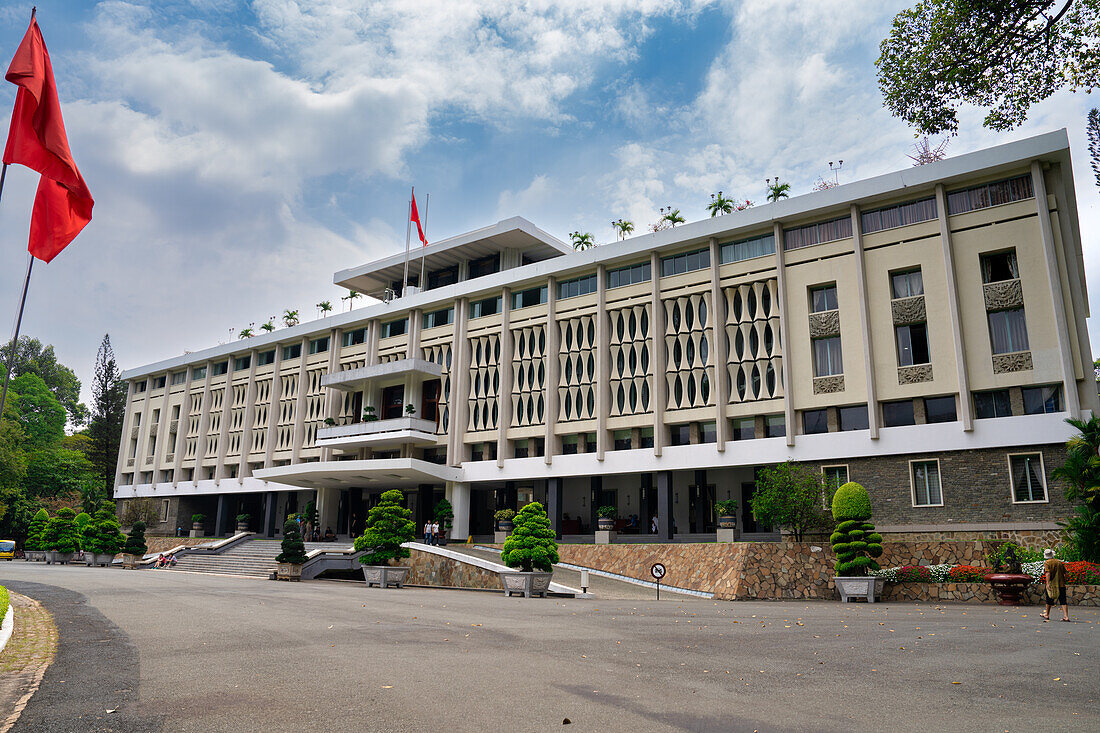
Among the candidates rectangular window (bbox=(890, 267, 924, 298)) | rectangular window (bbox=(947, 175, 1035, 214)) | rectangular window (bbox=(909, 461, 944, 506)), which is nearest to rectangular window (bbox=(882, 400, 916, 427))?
rectangular window (bbox=(909, 461, 944, 506))

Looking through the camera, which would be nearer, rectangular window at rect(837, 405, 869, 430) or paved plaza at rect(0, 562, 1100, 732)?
paved plaza at rect(0, 562, 1100, 732)

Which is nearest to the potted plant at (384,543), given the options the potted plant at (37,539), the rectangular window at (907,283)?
the rectangular window at (907,283)

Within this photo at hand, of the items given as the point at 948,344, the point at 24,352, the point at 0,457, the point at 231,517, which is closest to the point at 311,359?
the point at 231,517

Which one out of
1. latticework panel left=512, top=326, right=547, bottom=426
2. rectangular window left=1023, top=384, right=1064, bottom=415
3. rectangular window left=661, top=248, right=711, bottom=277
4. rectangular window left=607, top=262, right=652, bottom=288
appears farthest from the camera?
latticework panel left=512, top=326, right=547, bottom=426

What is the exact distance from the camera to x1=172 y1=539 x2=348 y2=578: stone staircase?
34.6m

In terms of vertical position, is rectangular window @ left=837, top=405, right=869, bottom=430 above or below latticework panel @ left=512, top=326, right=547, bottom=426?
below

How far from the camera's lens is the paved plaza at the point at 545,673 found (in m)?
6.00

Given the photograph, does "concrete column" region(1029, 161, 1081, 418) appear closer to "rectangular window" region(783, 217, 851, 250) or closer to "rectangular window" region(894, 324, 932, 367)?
"rectangular window" region(894, 324, 932, 367)

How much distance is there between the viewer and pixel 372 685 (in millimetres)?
7133

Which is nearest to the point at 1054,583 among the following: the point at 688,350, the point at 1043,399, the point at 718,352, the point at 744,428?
the point at 1043,399

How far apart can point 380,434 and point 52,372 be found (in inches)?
2540

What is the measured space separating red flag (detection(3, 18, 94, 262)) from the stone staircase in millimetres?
23713

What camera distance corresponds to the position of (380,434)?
40.5m

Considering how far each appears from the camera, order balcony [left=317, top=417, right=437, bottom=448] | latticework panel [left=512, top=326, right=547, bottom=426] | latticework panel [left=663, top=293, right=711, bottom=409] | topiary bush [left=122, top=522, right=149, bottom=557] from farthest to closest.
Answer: balcony [left=317, top=417, right=437, bottom=448] < topiary bush [left=122, top=522, right=149, bottom=557] < latticework panel [left=512, top=326, right=547, bottom=426] < latticework panel [left=663, top=293, right=711, bottom=409]
